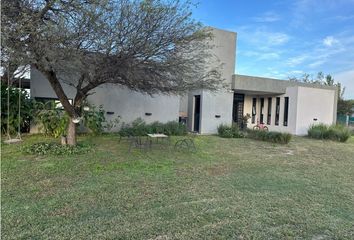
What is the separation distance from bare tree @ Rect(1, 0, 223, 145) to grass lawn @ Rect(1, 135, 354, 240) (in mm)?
2280

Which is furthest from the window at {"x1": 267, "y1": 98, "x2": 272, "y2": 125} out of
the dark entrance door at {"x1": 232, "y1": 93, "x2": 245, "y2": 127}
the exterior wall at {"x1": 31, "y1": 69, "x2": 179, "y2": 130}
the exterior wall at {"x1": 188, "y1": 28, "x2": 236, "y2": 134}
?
the exterior wall at {"x1": 31, "y1": 69, "x2": 179, "y2": 130}

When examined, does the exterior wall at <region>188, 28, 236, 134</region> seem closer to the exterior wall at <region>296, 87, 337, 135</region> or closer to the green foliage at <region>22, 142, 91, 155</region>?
the exterior wall at <region>296, 87, 337, 135</region>

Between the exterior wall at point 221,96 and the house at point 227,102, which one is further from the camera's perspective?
the exterior wall at point 221,96

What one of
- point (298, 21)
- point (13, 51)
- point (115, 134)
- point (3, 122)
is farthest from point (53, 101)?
point (298, 21)

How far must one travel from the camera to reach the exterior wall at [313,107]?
1638cm

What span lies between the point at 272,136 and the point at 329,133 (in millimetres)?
4727

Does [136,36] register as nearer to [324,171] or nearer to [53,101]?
[324,171]

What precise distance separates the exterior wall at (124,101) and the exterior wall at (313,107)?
8345 mm

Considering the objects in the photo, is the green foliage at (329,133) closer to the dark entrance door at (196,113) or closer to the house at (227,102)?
the house at (227,102)

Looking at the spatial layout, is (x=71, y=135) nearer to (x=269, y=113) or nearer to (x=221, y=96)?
(x=221, y=96)

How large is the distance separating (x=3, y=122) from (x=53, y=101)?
197 cm

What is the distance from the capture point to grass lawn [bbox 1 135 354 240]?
307 centimetres

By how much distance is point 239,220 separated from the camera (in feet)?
11.2

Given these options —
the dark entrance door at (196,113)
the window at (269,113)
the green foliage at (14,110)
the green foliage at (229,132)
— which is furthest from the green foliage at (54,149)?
the window at (269,113)
